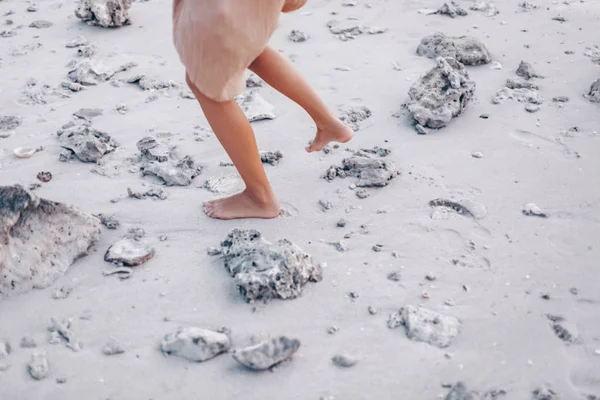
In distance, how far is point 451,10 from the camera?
4.57 m

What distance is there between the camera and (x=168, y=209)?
2604mm

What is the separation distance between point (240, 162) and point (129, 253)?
1.79 feet

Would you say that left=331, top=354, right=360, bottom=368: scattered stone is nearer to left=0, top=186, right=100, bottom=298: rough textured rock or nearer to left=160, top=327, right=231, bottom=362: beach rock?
left=160, top=327, right=231, bottom=362: beach rock

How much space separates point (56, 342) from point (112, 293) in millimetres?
263

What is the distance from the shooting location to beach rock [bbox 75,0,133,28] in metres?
4.40

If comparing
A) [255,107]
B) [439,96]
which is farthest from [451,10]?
[255,107]

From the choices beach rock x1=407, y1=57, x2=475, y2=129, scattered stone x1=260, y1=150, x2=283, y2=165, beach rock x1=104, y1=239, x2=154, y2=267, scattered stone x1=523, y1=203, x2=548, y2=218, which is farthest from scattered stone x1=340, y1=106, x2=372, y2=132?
beach rock x1=104, y1=239, x2=154, y2=267

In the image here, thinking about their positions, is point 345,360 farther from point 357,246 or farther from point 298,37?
point 298,37

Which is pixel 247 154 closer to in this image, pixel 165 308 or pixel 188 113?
pixel 165 308

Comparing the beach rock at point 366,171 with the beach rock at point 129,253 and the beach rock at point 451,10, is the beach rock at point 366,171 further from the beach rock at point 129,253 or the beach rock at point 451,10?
the beach rock at point 451,10

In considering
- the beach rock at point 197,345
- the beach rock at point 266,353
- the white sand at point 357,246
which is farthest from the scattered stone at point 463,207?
the beach rock at point 197,345

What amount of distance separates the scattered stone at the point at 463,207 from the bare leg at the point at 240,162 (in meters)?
0.68

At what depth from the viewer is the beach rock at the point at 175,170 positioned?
279cm

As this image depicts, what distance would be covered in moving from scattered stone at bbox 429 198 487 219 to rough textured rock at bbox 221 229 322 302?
0.68 m
